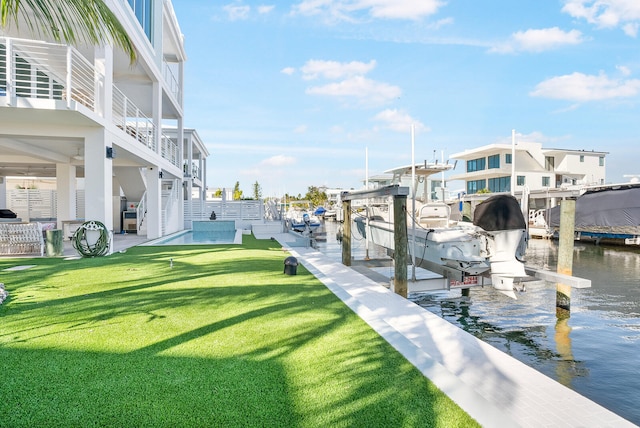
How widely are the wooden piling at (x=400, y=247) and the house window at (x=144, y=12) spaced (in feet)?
37.3

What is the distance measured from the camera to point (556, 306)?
746cm

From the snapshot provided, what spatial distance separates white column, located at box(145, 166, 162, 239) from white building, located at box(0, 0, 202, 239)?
0.13 ft

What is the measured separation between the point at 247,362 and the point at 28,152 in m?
13.5

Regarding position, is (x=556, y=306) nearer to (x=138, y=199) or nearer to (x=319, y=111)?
(x=138, y=199)

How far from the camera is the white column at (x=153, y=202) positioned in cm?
1603

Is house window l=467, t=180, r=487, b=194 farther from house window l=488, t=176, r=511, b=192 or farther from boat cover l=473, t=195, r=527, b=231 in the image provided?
boat cover l=473, t=195, r=527, b=231

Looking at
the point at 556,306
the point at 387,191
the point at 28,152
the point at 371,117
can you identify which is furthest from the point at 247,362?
the point at 371,117

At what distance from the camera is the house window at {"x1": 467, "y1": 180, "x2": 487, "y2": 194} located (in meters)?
44.0

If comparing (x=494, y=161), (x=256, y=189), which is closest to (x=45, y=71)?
(x=494, y=161)

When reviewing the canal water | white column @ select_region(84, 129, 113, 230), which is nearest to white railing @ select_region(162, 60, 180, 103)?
white column @ select_region(84, 129, 113, 230)

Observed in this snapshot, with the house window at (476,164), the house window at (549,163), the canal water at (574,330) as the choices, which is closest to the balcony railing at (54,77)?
the canal water at (574,330)

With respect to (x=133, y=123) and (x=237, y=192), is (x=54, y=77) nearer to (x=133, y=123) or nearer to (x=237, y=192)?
(x=133, y=123)

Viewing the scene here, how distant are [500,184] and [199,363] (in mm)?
42651

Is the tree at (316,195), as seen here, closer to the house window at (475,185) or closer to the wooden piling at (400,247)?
the house window at (475,185)
